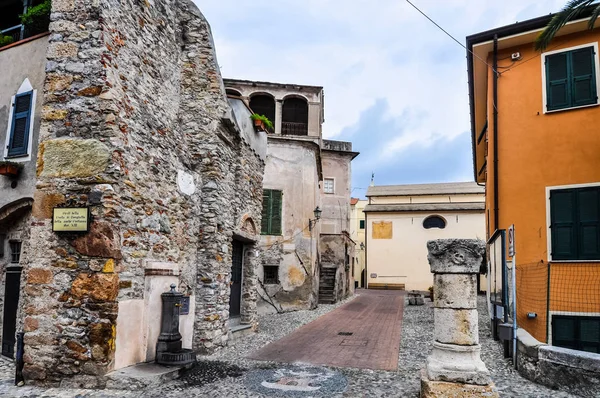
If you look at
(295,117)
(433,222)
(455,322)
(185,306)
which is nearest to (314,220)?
(295,117)

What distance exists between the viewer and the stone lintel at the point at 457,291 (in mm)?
5891

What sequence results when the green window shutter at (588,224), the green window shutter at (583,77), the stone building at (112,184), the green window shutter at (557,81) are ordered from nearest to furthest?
the stone building at (112,184), the green window shutter at (588,224), the green window shutter at (583,77), the green window shutter at (557,81)

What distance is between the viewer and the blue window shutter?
7.60 metres

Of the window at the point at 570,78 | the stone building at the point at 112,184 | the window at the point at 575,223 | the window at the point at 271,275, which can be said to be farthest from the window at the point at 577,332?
the window at the point at 271,275

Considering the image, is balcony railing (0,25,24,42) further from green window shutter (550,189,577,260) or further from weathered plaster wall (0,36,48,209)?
green window shutter (550,189,577,260)

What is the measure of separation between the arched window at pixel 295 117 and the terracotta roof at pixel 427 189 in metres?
16.6

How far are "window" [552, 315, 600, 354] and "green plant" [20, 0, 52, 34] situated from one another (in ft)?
36.9

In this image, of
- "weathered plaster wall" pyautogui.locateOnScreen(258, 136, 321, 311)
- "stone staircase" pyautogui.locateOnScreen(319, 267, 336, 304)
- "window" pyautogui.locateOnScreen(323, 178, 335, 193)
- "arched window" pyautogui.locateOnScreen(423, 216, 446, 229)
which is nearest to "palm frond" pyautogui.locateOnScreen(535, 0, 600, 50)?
"weathered plaster wall" pyautogui.locateOnScreen(258, 136, 321, 311)

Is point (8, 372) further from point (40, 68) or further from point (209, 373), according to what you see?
point (40, 68)

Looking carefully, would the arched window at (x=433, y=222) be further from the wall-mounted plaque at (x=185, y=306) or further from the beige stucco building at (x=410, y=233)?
the wall-mounted plaque at (x=185, y=306)

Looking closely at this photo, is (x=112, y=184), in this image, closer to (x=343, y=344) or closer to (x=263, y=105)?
(x=343, y=344)

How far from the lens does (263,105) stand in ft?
71.6

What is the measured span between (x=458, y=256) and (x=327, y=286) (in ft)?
52.8

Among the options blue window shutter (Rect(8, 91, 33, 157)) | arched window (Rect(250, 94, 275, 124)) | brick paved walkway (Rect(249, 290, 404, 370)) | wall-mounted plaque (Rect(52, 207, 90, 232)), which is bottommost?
brick paved walkway (Rect(249, 290, 404, 370))
